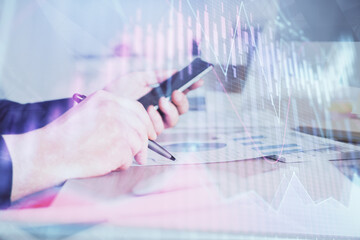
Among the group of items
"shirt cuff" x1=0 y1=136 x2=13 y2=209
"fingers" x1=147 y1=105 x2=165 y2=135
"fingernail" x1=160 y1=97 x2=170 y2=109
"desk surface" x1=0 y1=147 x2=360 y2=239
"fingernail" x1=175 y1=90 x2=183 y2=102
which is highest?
"fingernail" x1=175 y1=90 x2=183 y2=102

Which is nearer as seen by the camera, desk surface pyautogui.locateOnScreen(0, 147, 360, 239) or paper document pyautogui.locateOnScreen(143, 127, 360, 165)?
desk surface pyautogui.locateOnScreen(0, 147, 360, 239)

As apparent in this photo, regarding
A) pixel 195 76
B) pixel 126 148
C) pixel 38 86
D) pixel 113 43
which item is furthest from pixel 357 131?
pixel 38 86

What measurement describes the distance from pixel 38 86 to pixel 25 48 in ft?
0.34

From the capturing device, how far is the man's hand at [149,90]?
0.43m

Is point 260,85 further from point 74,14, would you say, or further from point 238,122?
point 74,14

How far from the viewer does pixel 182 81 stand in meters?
0.41

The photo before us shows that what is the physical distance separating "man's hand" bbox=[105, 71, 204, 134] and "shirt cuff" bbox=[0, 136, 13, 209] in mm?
231

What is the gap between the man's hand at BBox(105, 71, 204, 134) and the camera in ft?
1.43

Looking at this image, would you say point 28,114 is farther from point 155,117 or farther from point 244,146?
point 244,146

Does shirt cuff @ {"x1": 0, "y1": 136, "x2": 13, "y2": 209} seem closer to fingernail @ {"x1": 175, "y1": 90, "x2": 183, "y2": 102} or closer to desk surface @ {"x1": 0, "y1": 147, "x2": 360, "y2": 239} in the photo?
desk surface @ {"x1": 0, "y1": 147, "x2": 360, "y2": 239}

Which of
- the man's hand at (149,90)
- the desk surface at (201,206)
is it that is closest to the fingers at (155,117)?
the man's hand at (149,90)
